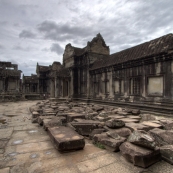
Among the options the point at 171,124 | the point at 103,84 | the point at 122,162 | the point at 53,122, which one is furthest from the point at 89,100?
the point at 122,162

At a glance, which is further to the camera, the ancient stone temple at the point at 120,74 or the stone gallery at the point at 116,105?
the ancient stone temple at the point at 120,74

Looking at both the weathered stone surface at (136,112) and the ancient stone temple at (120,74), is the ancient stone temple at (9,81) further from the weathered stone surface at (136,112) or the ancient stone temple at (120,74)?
the weathered stone surface at (136,112)

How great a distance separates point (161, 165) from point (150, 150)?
34 centimetres

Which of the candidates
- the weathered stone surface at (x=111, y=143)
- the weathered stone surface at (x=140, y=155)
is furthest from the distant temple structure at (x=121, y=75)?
the weathered stone surface at (x=140, y=155)

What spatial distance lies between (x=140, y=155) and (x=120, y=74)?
7.38 m

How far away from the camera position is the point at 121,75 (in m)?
9.57

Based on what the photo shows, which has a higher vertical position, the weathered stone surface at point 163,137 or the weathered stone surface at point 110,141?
the weathered stone surface at point 163,137

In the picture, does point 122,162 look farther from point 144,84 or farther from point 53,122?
point 144,84

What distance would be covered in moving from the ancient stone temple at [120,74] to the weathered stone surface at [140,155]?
4.56m

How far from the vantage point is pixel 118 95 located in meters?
9.84

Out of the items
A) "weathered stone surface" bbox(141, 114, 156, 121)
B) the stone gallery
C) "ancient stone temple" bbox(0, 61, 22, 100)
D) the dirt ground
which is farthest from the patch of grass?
"ancient stone temple" bbox(0, 61, 22, 100)

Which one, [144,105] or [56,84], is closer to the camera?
[144,105]

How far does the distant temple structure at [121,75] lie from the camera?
6.98 metres

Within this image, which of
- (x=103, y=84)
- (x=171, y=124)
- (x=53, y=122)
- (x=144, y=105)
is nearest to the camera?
(x=171, y=124)
